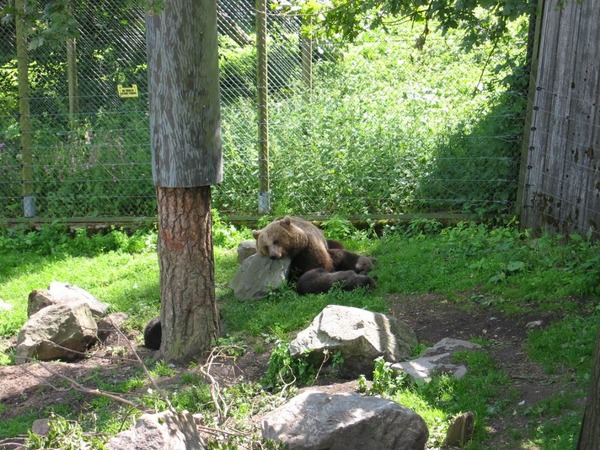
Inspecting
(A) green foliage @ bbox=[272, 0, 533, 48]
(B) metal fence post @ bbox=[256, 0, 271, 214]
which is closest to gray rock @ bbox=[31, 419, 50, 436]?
(A) green foliage @ bbox=[272, 0, 533, 48]

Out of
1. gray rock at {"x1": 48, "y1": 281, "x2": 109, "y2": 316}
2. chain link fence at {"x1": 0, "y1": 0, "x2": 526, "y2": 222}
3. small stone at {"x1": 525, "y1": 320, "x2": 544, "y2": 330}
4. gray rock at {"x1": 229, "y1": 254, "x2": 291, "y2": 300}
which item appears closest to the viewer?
small stone at {"x1": 525, "y1": 320, "x2": 544, "y2": 330}

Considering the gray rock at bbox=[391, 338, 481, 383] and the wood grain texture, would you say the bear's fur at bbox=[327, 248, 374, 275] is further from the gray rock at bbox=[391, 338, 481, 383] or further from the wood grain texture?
the wood grain texture

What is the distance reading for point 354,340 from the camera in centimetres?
656

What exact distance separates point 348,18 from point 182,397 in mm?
4044

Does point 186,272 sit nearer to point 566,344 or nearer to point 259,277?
point 259,277

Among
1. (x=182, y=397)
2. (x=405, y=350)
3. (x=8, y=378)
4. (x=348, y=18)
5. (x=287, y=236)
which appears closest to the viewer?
(x=182, y=397)

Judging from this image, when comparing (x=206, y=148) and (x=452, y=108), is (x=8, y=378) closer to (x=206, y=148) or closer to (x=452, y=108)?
(x=206, y=148)

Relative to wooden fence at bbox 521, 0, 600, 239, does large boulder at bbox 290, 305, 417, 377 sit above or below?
below

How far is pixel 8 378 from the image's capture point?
738 cm

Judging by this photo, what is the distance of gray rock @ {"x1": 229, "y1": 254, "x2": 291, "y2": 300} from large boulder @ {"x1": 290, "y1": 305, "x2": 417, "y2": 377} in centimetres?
185

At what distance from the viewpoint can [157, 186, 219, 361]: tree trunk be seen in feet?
23.5

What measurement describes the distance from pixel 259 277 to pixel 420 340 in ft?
7.41

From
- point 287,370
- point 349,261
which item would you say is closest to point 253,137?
point 349,261

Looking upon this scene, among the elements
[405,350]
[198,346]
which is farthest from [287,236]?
[405,350]
